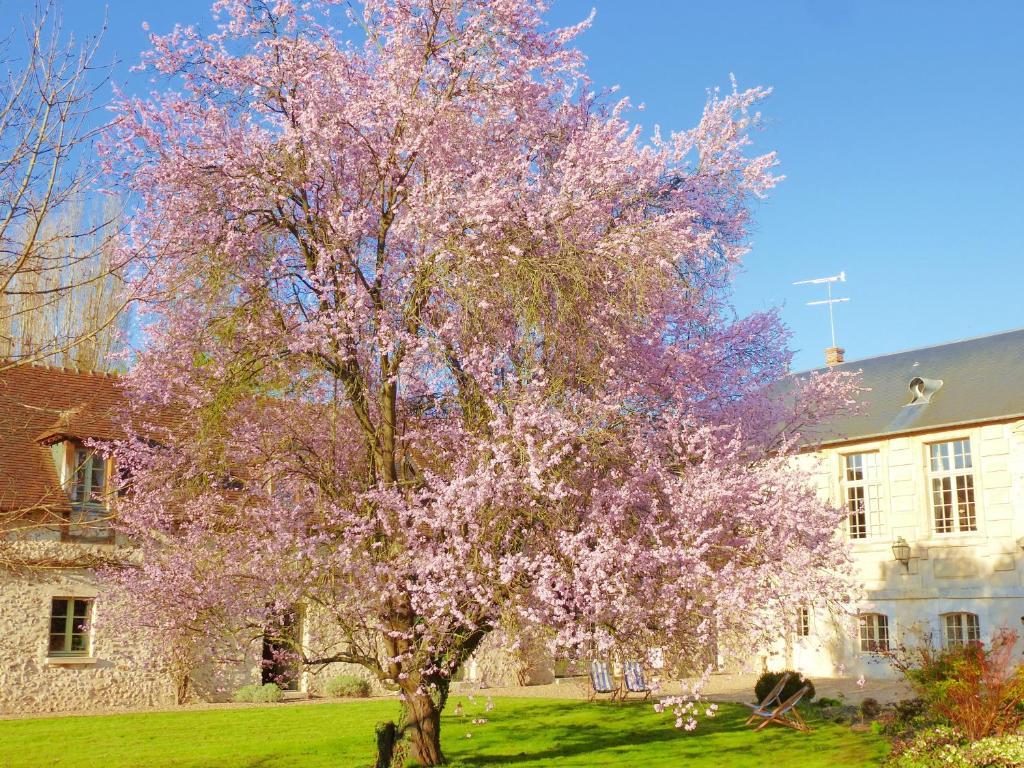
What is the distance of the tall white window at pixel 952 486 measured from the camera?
78.1 ft

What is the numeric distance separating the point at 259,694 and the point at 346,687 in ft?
7.60

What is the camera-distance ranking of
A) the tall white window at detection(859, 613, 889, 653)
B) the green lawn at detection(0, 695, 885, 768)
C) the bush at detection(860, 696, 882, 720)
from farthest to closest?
the tall white window at detection(859, 613, 889, 653) → the bush at detection(860, 696, 882, 720) → the green lawn at detection(0, 695, 885, 768)

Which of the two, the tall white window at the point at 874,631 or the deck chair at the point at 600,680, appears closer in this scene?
the deck chair at the point at 600,680

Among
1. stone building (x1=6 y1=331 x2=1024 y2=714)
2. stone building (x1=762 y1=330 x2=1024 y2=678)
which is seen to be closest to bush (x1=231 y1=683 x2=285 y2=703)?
stone building (x1=6 y1=331 x2=1024 y2=714)

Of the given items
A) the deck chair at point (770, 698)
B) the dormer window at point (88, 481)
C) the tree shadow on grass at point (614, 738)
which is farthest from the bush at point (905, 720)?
the dormer window at point (88, 481)

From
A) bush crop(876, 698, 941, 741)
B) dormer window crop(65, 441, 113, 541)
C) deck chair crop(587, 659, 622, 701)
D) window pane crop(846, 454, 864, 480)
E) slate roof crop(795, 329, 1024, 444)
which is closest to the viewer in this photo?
bush crop(876, 698, 941, 741)

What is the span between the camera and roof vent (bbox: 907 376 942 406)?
25391mm

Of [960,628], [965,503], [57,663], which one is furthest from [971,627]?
[57,663]

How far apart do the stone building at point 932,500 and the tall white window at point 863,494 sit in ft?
0.09

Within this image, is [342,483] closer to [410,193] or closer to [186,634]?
[186,634]

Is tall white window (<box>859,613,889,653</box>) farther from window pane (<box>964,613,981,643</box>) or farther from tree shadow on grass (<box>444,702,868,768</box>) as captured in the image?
tree shadow on grass (<box>444,702,868,768</box>)

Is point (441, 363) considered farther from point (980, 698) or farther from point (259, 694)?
point (259, 694)

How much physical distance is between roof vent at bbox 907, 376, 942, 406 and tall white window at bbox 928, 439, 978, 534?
1.27 meters

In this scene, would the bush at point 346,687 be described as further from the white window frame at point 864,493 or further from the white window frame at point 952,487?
the white window frame at point 952,487
